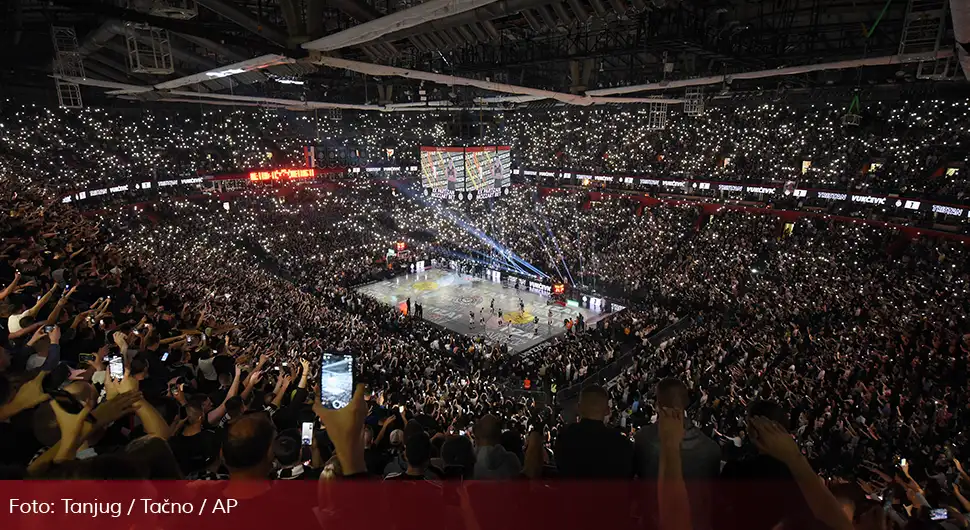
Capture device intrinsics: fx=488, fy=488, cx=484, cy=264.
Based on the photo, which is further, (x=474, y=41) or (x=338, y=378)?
(x=474, y=41)

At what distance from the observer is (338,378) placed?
7277 millimetres

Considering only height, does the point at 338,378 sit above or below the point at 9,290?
below

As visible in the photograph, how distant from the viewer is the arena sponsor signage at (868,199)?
23281 millimetres

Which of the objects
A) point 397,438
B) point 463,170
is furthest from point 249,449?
point 463,170

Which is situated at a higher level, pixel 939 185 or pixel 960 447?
pixel 939 185

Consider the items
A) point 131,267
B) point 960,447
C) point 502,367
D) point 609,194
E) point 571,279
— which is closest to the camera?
point 960,447

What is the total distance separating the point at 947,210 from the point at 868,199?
3.64 meters

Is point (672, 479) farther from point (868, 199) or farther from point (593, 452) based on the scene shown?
point (868, 199)

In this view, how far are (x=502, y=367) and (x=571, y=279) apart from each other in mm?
11862

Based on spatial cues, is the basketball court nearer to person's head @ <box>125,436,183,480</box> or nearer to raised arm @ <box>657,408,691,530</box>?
raised arm @ <box>657,408,691,530</box>

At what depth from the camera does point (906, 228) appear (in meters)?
21.1

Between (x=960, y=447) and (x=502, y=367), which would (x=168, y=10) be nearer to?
(x=502, y=367)

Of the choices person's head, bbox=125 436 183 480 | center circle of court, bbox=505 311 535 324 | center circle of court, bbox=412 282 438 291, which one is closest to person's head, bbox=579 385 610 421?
person's head, bbox=125 436 183 480

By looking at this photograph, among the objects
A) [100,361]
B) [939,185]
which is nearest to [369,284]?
[100,361]
